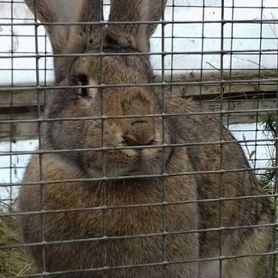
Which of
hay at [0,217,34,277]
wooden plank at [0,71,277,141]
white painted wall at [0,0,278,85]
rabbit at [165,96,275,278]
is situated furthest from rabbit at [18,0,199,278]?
white painted wall at [0,0,278,85]

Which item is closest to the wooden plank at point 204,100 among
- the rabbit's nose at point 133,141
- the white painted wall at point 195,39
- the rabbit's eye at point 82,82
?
the white painted wall at point 195,39

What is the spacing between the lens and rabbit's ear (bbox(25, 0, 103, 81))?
2.73 m

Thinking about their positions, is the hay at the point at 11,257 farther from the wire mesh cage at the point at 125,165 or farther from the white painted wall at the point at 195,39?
the white painted wall at the point at 195,39

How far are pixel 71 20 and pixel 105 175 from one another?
61 cm

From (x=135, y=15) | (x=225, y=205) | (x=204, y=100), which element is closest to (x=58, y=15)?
(x=135, y=15)

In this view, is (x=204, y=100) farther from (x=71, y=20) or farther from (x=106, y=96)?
(x=106, y=96)

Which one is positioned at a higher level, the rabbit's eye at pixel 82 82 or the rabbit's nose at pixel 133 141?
the rabbit's eye at pixel 82 82

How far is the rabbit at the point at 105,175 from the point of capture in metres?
→ 2.49

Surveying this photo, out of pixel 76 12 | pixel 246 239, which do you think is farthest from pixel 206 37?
pixel 76 12

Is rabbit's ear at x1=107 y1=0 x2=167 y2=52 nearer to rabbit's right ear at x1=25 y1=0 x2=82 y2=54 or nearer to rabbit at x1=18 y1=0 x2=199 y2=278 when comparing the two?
rabbit at x1=18 y1=0 x2=199 y2=278

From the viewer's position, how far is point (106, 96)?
8.05 feet

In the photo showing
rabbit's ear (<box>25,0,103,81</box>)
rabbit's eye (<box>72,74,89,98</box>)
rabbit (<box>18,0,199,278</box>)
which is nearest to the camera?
rabbit (<box>18,0,199,278</box>)

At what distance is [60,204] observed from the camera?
2.73 m

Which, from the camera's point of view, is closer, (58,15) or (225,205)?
(58,15)
